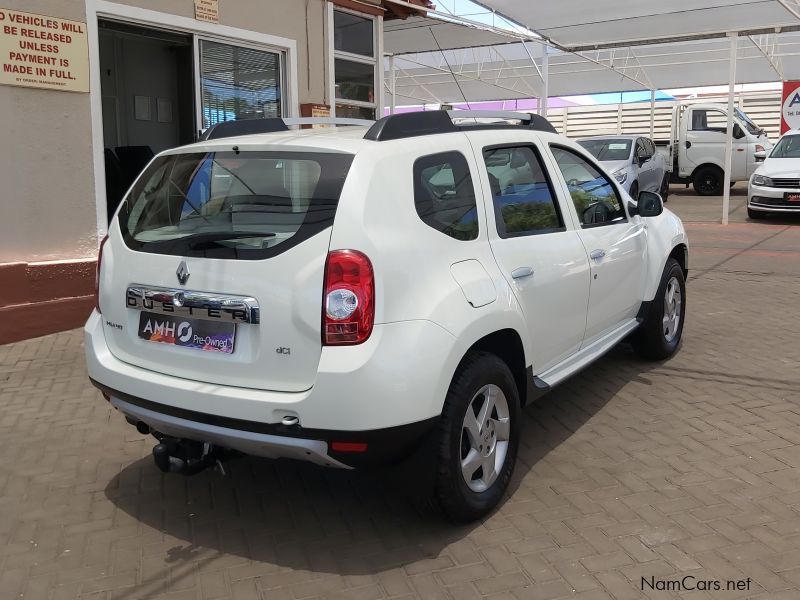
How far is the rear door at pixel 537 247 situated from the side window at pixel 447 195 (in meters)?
0.13

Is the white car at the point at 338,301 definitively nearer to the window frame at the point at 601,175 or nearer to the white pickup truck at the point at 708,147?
the window frame at the point at 601,175

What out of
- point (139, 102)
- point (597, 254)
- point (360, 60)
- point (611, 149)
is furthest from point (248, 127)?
point (611, 149)

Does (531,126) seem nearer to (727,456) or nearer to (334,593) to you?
(727,456)

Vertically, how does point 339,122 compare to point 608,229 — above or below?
above

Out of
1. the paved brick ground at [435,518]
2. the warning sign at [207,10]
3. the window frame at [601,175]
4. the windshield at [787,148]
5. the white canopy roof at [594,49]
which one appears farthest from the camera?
the windshield at [787,148]

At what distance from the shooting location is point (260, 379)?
3.03m

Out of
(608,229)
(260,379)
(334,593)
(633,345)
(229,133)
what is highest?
(229,133)

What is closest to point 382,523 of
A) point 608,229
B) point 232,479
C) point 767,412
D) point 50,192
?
point 232,479

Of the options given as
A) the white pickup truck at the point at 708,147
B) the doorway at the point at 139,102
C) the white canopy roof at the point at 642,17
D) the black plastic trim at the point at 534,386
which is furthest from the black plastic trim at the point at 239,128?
the white pickup truck at the point at 708,147

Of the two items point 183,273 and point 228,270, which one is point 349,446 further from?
point 183,273

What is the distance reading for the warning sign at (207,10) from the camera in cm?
792

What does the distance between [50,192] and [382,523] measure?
4.82 m

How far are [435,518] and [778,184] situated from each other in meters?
14.0

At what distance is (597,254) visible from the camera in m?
4.49
